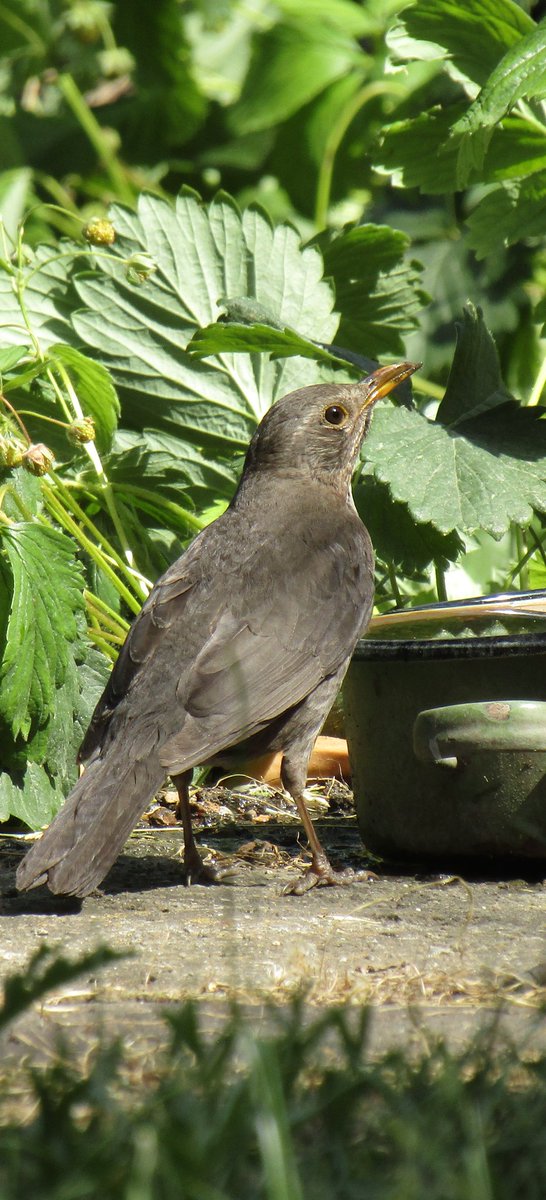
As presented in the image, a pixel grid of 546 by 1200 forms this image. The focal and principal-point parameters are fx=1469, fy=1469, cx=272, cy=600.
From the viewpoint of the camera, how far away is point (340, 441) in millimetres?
5289

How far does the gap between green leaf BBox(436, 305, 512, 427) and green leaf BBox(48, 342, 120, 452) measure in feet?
4.18

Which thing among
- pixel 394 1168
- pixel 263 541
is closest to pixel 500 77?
pixel 263 541

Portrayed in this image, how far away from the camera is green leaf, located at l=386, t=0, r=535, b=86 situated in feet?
18.0

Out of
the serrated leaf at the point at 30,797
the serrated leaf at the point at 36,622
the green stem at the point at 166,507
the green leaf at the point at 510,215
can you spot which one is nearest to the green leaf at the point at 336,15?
the green leaf at the point at 510,215

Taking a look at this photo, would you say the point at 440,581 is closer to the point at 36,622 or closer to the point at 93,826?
the point at 36,622

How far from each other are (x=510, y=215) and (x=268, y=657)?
255cm

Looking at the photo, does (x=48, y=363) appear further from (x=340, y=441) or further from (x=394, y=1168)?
(x=394, y=1168)

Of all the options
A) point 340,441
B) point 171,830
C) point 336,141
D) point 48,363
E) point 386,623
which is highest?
point 336,141

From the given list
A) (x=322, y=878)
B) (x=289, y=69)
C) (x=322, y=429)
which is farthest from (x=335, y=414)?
(x=289, y=69)

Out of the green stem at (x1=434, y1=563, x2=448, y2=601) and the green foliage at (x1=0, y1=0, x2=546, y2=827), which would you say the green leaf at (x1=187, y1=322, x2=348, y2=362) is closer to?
the green foliage at (x1=0, y1=0, x2=546, y2=827)

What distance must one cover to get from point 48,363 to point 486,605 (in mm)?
1705

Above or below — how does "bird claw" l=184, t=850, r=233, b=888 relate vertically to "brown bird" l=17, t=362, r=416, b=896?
below

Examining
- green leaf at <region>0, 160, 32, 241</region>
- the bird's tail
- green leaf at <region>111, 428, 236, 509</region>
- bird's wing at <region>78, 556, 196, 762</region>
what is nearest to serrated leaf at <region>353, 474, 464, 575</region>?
green leaf at <region>111, 428, 236, 509</region>

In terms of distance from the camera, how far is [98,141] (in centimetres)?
941
